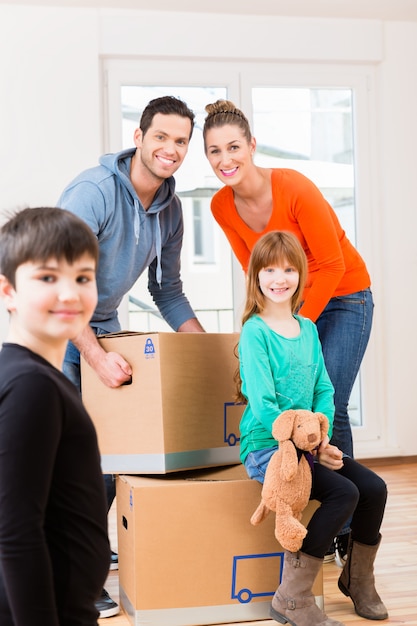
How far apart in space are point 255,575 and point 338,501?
0.30 metres

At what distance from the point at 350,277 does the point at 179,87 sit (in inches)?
83.0

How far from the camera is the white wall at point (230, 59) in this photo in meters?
3.81

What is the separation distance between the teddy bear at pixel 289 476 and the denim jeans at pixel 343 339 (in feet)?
1.69

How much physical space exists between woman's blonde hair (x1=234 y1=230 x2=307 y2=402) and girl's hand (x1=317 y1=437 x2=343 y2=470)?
10.0 inches

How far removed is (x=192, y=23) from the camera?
396 cm

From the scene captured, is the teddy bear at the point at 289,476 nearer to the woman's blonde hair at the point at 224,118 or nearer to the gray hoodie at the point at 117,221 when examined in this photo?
the gray hoodie at the point at 117,221

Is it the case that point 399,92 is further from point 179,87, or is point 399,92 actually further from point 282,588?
point 282,588

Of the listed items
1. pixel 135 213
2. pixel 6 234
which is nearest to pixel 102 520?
pixel 6 234

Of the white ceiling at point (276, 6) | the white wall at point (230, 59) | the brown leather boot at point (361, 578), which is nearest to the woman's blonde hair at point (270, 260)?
the brown leather boot at point (361, 578)

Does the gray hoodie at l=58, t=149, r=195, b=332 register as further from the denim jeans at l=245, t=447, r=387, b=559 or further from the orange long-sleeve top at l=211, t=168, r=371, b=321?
the denim jeans at l=245, t=447, r=387, b=559

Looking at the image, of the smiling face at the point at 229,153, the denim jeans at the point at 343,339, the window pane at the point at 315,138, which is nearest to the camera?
the smiling face at the point at 229,153

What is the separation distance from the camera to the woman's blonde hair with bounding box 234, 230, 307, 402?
6.46ft

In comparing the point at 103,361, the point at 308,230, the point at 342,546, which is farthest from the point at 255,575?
the point at 308,230

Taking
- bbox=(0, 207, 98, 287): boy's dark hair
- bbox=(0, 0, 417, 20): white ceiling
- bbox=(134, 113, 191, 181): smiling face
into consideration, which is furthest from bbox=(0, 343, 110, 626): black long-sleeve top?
bbox=(0, 0, 417, 20): white ceiling
